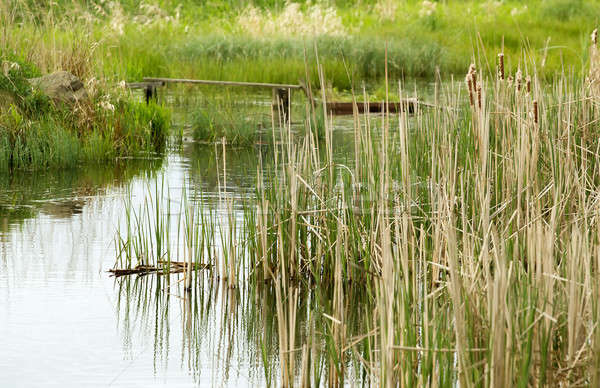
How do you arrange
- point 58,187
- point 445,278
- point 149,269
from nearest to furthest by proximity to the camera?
point 445,278
point 149,269
point 58,187

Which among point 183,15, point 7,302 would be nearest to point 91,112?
point 7,302

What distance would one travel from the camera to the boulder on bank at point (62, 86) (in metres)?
10.1

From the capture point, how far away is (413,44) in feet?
65.6

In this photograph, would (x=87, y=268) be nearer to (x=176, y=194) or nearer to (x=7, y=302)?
(x=7, y=302)

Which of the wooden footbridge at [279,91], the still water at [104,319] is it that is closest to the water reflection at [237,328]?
the still water at [104,319]

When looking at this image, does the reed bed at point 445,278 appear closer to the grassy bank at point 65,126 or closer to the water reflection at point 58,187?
the water reflection at point 58,187

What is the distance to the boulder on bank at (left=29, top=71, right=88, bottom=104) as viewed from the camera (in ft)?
33.1

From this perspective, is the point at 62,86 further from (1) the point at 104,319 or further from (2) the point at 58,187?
(1) the point at 104,319

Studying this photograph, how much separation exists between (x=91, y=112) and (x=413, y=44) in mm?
10681

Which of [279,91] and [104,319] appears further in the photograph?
[279,91]

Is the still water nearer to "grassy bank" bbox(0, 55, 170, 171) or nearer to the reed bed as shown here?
the reed bed

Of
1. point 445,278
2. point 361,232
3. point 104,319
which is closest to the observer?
point 445,278

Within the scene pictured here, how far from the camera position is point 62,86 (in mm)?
10109

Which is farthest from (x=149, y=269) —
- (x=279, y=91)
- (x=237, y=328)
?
(x=279, y=91)
